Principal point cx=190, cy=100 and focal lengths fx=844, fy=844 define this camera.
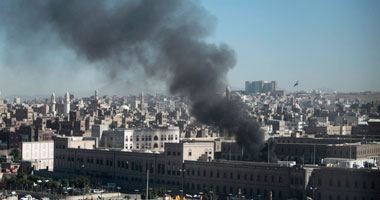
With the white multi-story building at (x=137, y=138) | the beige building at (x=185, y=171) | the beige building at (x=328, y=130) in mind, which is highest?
the beige building at (x=328, y=130)

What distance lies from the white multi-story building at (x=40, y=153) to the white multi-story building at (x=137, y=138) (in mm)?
4496

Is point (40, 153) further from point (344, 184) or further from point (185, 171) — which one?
point (344, 184)

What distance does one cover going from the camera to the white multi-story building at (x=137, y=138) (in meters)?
59.2

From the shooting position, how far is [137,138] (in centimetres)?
5972

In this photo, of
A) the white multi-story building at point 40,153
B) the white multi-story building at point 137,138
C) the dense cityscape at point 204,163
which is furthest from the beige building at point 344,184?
the white multi-story building at point 40,153

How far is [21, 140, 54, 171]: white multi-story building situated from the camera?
62.3m

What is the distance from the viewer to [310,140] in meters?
57.0

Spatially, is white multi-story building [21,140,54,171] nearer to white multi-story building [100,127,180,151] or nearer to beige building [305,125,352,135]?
white multi-story building [100,127,180,151]

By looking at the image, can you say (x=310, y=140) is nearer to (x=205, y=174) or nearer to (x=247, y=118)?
(x=247, y=118)

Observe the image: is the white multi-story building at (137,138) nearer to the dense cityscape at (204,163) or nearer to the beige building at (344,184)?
the dense cityscape at (204,163)

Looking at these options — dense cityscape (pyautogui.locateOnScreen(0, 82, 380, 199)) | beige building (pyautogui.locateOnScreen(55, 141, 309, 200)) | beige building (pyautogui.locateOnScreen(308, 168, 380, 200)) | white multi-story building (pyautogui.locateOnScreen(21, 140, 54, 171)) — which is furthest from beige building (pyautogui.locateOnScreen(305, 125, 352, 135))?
beige building (pyautogui.locateOnScreen(308, 168, 380, 200))

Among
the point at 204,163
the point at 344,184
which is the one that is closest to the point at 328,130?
the point at 204,163

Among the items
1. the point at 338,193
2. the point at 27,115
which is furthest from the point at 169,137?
the point at 27,115

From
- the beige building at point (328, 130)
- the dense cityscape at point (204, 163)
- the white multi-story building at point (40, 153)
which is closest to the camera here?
the dense cityscape at point (204, 163)
